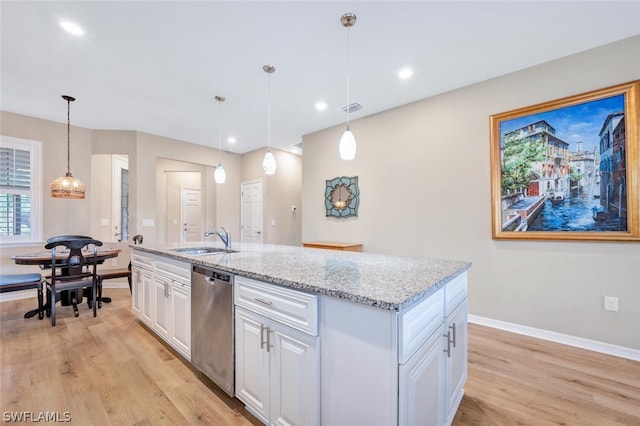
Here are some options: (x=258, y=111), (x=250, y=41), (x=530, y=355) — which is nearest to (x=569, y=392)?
(x=530, y=355)

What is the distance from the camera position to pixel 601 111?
243 centimetres

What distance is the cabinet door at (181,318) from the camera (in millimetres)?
2133

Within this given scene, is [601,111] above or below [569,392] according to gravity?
above

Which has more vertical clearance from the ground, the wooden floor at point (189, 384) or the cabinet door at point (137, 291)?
the cabinet door at point (137, 291)

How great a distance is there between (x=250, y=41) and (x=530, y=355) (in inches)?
147

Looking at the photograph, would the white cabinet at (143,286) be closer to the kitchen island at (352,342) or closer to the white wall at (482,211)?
the kitchen island at (352,342)

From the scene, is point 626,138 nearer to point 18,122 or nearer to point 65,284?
point 65,284

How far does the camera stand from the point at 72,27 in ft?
7.39

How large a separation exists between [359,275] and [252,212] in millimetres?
5051

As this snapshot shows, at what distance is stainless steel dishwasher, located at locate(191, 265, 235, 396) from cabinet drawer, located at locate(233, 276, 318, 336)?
150mm

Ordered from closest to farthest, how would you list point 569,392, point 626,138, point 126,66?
1. point 569,392
2. point 626,138
3. point 126,66

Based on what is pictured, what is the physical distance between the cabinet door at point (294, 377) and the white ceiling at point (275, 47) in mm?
2278

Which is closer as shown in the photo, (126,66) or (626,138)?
(626,138)

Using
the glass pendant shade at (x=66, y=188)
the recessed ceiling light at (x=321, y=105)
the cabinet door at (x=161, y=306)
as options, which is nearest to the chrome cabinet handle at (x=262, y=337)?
the cabinet door at (x=161, y=306)
